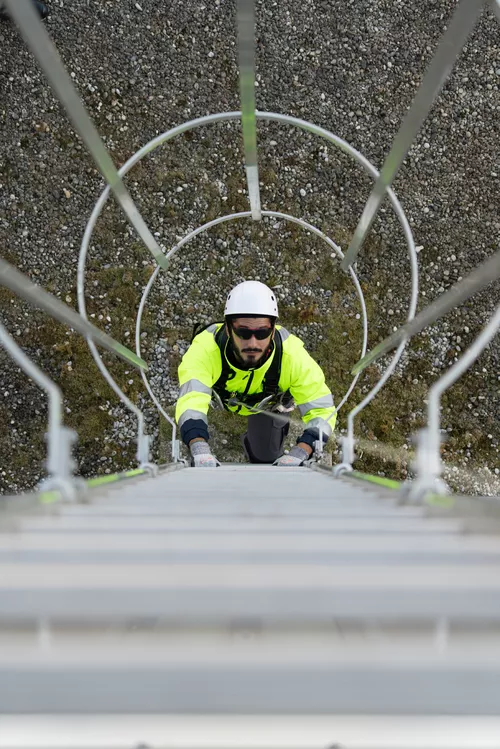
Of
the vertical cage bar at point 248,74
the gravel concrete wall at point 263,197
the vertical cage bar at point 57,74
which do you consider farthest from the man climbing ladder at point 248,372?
the gravel concrete wall at point 263,197

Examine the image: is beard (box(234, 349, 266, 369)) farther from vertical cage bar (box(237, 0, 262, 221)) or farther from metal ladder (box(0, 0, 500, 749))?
metal ladder (box(0, 0, 500, 749))

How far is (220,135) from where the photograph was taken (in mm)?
5016

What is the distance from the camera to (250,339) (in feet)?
11.2

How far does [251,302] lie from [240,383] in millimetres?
552

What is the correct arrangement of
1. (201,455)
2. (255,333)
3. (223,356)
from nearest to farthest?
1. (255,333)
2. (201,455)
3. (223,356)

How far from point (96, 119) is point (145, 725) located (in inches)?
207

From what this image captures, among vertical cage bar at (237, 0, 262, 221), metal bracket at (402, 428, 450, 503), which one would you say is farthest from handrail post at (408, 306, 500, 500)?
vertical cage bar at (237, 0, 262, 221)

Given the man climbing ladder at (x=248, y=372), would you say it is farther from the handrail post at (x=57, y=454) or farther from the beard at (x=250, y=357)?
the handrail post at (x=57, y=454)

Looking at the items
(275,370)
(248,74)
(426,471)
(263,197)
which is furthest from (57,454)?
(263,197)

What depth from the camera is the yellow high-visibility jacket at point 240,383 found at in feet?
11.7

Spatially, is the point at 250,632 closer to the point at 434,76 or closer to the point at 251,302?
the point at 434,76

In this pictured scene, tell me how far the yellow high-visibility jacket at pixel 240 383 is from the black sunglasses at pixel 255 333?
0.77ft

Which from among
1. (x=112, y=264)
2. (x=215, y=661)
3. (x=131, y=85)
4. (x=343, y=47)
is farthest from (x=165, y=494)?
(x=343, y=47)

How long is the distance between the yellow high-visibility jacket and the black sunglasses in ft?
0.77
